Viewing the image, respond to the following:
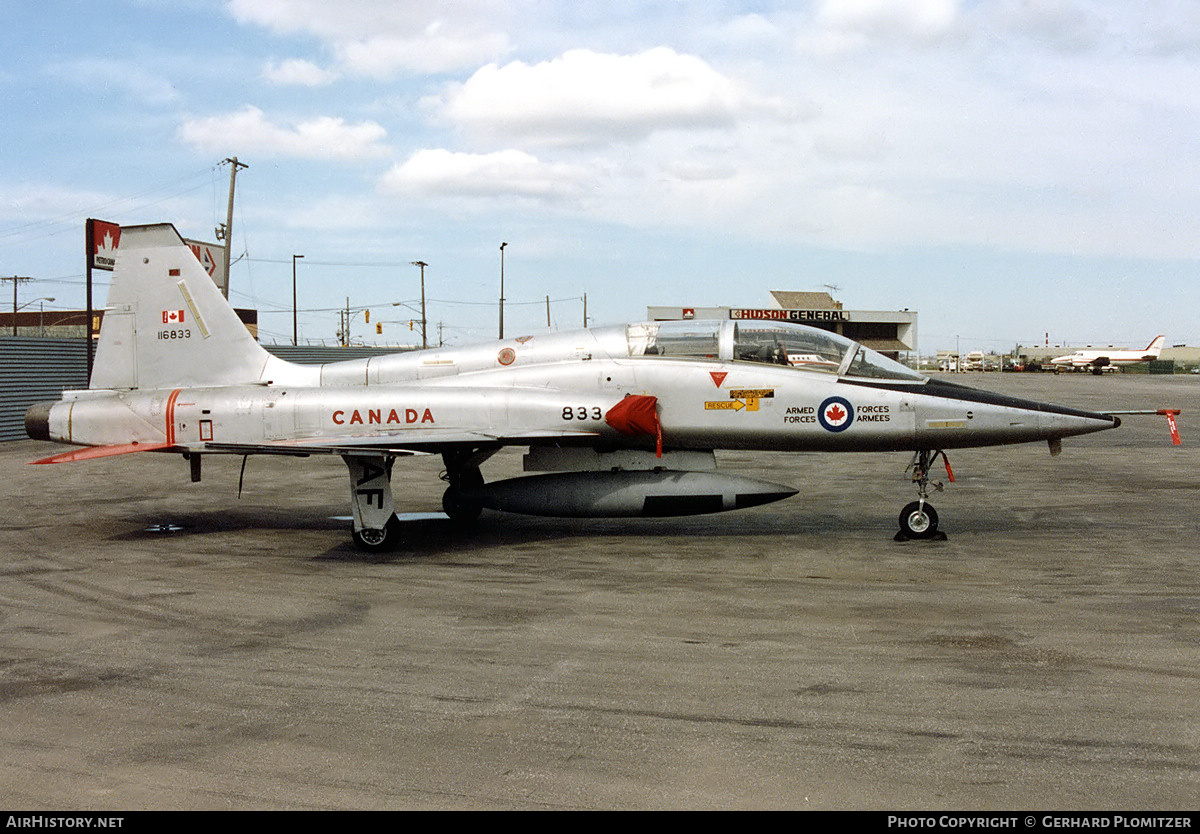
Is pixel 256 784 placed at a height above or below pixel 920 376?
below

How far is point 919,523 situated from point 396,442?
21.5ft

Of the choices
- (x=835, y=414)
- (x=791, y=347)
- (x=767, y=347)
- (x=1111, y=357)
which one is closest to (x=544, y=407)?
(x=767, y=347)

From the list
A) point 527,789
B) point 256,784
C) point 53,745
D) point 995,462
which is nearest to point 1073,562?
point 527,789

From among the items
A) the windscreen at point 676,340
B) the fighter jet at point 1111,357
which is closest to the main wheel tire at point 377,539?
the windscreen at point 676,340

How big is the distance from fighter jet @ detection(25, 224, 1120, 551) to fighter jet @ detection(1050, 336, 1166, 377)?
114234 mm

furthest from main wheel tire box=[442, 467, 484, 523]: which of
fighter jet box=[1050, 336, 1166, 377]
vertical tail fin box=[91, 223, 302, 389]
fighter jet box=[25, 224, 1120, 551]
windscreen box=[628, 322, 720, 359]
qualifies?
fighter jet box=[1050, 336, 1166, 377]

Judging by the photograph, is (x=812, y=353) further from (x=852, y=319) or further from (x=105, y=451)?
(x=852, y=319)

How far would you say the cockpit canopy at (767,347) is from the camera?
1186 cm

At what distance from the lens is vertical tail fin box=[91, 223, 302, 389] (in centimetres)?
1315

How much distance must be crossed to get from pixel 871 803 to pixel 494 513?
10.9 m

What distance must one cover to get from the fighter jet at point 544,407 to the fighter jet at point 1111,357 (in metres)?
114

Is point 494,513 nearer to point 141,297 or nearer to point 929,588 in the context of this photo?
point 141,297

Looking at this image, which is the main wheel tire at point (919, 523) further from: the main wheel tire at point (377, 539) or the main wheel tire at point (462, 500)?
the main wheel tire at point (377, 539)

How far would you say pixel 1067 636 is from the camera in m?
7.39
